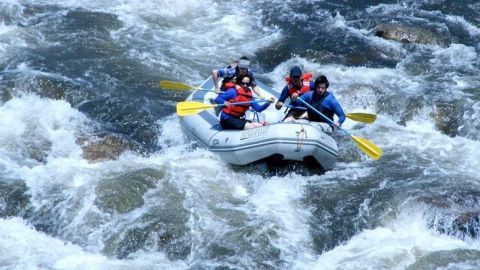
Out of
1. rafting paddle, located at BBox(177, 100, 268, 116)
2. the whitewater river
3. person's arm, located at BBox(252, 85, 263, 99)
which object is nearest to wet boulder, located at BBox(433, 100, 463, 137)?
the whitewater river

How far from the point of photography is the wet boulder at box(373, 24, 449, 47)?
45.8ft

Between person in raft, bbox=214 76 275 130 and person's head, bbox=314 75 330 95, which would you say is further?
person in raft, bbox=214 76 275 130

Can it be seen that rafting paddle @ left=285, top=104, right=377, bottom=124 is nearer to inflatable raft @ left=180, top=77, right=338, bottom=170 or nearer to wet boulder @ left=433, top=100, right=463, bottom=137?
inflatable raft @ left=180, top=77, right=338, bottom=170

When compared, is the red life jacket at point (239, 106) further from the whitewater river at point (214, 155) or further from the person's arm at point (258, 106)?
the whitewater river at point (214, 155)

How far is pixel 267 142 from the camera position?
9016 mm

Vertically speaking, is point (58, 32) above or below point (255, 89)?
below

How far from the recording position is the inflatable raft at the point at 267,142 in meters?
8.92

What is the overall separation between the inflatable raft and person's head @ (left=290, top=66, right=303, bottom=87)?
0.75 m

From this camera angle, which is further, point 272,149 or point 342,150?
point 342,150

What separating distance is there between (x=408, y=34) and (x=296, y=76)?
5.26 m

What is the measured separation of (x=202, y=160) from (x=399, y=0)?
8.66m

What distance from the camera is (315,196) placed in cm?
911

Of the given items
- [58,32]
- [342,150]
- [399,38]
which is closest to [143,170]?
[342,150]

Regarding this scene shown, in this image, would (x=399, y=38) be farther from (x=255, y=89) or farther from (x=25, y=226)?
(x=25, y=226)
